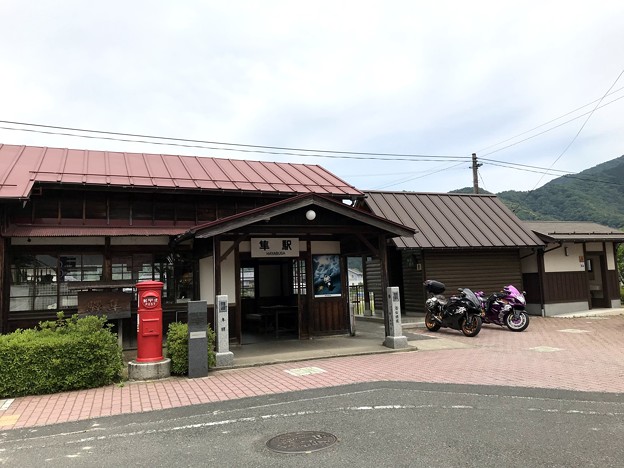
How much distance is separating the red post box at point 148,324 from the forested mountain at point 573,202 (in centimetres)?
3921

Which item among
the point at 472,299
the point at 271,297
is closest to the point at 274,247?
the point at 271,297

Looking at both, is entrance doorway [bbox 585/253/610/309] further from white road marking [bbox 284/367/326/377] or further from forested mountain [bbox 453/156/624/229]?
forested mountain [bbox 453/156/624/229]

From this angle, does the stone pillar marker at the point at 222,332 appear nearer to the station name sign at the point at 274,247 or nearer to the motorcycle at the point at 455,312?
the station name sign at the point at 274,247

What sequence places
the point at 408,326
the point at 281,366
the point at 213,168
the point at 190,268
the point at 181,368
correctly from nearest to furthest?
1. the point at 181,368
2. the point at 281,366
3. the point at 190,268
4. the point at 213,168
5. the point at 408,326

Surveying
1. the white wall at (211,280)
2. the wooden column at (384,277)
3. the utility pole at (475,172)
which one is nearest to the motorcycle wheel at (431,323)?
the wooden column at (384,277)

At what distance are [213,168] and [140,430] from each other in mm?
9769

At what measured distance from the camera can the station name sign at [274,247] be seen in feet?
38.0

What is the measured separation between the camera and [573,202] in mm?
47594

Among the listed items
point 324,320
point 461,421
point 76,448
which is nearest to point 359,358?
point 324,320

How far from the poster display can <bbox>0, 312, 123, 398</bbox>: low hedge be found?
600cm

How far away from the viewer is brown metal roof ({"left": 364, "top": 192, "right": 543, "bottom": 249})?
1602 centimetres

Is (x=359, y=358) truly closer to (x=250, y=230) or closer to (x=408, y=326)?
(x=250, y=230)

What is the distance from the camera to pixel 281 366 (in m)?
8.97

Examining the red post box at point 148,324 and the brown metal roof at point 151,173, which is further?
the brown metal roof at point 151,173
